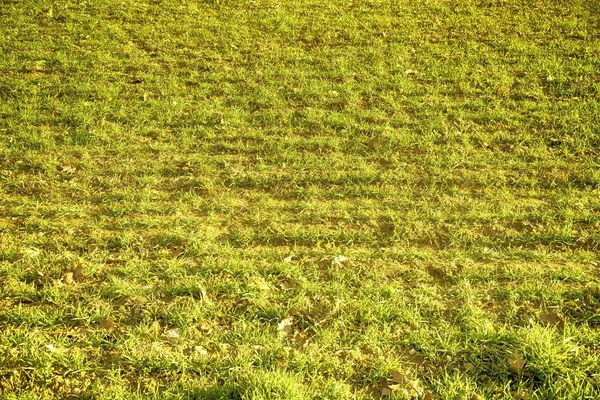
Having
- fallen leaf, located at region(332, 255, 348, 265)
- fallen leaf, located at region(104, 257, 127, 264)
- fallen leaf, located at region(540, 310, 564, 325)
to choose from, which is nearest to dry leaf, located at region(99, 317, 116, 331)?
fallen leaf, located at region(104, 257, 127, 264)

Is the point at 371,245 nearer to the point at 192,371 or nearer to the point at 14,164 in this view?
the point at 192,371

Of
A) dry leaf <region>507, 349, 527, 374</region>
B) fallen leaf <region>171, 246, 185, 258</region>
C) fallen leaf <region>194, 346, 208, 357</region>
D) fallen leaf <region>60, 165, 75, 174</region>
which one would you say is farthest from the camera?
fallen leaf <region>60, 165, 75, 174</region>

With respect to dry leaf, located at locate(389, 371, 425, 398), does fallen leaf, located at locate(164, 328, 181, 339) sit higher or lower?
lower

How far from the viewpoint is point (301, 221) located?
4270mm

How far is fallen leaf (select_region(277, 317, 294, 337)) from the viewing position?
317 centimetres

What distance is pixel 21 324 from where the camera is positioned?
3.16 meters

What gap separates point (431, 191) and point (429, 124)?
1.51 m

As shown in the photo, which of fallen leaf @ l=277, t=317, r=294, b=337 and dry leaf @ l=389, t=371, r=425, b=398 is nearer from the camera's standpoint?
dry leaf @ l=389, t=371, r=425, b=398

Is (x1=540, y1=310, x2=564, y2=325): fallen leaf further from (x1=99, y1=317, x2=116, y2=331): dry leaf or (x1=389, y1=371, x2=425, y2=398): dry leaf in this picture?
→ (x1=99, y1=317, x2=116, y2=331): dry leaf

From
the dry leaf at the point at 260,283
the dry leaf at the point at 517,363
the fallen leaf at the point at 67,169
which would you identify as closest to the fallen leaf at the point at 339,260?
the dry leaf at the point at 260,283

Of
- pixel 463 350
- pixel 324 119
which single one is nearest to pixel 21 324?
pixel 463 350

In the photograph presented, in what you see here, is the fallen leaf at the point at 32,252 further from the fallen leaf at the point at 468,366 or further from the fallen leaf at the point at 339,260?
the fallen leaf at the point at 468,366

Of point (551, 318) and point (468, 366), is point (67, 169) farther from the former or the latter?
point (551, 318)

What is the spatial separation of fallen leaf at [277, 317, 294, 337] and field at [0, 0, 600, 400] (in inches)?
0.7
